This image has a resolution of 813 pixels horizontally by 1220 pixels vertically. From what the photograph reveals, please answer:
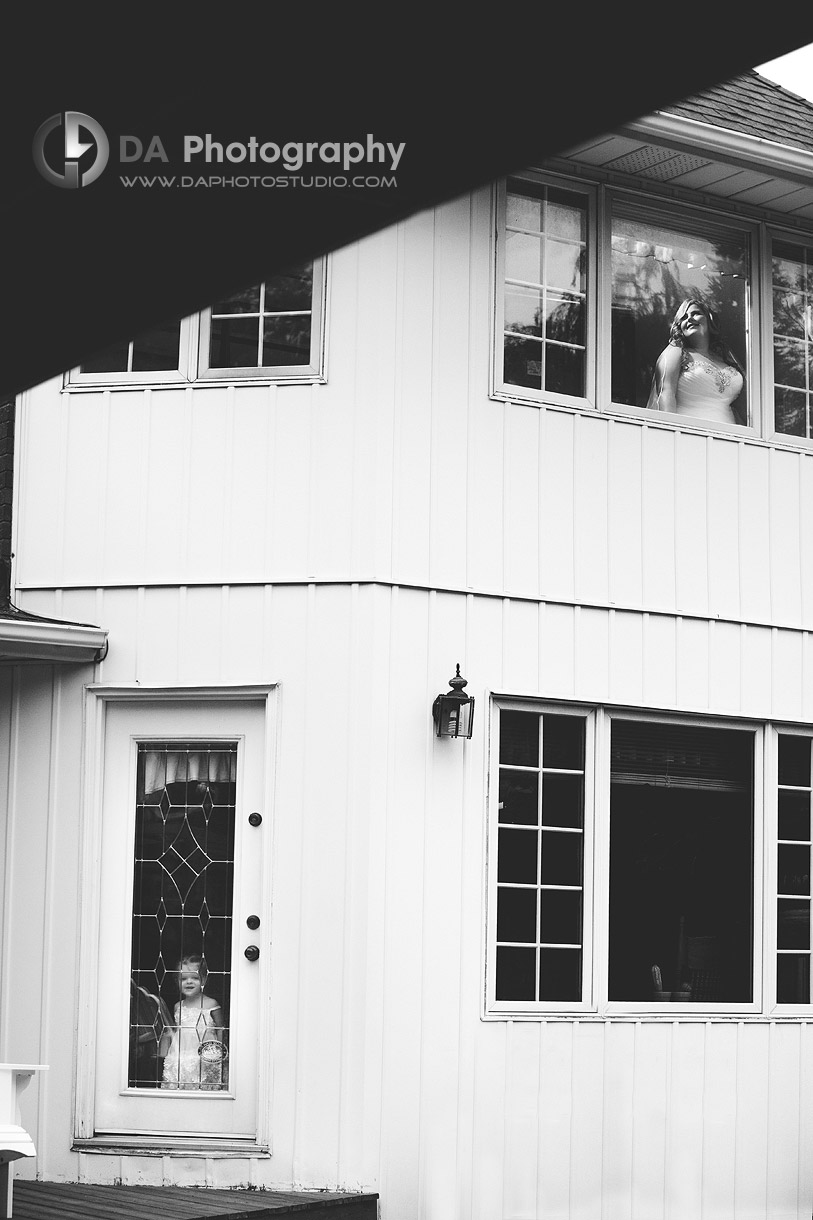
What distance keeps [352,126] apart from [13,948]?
645 centimetres

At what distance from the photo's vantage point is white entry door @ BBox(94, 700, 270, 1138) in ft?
23.2

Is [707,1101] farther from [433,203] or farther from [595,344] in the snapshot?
[433,203]

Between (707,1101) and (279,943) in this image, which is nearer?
(279,943)

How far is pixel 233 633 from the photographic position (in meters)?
7.23

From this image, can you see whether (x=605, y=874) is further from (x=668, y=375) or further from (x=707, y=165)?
(x=707, y=165)

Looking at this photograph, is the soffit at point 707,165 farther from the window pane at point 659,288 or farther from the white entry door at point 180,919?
the white entry door at point 180,919

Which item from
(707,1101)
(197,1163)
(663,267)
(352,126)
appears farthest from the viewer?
(663,267)

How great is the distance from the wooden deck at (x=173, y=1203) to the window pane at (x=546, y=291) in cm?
393

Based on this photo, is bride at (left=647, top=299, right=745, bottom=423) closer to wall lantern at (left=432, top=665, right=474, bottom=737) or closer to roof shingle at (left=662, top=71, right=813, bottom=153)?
roof shingle at (left=662, top=71, right=813, bottom=153)

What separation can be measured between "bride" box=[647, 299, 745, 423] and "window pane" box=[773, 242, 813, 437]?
0.30 meters

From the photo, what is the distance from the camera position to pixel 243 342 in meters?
7.49

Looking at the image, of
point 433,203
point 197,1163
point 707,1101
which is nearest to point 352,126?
point 433,203

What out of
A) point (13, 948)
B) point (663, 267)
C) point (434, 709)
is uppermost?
point (663, 267)

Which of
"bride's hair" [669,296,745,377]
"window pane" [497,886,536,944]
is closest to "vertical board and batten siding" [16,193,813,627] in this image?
"bride's hair" [669,296,745,377]
